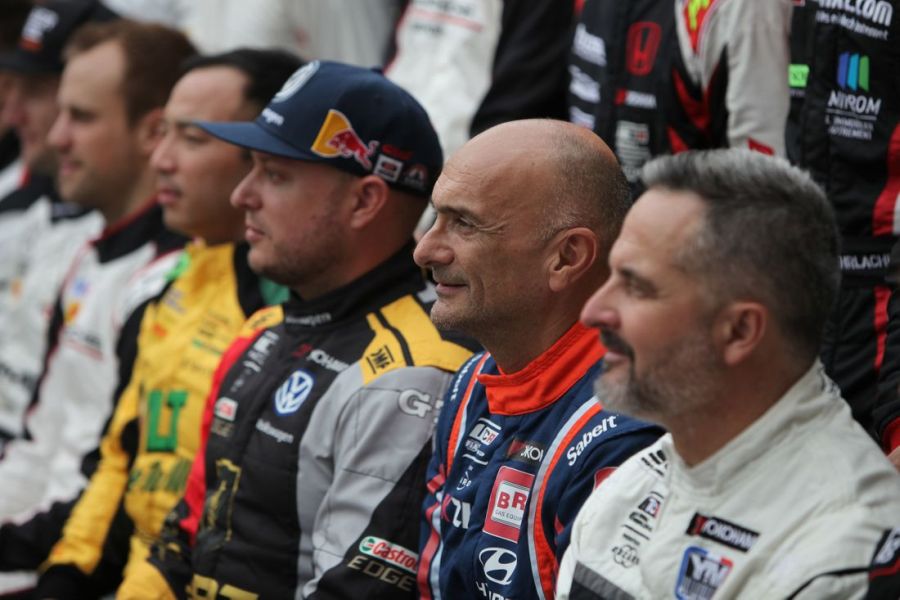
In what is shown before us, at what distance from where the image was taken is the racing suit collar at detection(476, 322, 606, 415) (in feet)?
9.98

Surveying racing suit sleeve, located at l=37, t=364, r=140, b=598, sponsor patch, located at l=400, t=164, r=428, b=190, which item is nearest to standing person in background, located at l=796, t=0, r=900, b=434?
sponsor patch, located at l=400, t=164, r=428, b=190

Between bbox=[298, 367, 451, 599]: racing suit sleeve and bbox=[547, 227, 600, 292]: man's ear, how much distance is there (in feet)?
1.88

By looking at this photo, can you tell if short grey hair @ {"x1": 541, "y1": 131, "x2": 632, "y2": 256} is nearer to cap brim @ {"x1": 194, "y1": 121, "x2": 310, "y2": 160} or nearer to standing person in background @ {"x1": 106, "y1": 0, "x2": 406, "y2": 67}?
cap brim @ {"x1": 194, "y1": 121, "x2": 310, "y2": 160}

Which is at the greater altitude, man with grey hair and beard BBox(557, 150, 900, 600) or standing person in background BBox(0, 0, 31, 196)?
man with grey hair and beard BBox(557, 150, 900, 600)

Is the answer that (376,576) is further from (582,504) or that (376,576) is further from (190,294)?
(190,294)

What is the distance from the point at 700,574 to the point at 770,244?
1.79ft

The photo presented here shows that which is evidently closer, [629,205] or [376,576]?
[629,205]

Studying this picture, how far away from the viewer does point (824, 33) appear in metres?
3.45

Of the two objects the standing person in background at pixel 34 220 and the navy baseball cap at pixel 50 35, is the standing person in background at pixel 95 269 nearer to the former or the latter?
the standing person in background at pixel 34 220

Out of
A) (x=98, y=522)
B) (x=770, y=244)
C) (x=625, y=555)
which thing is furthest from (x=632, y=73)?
(x=98, y=522)

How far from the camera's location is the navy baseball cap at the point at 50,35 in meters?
6.18

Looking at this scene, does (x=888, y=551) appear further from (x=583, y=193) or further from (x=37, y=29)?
(x=37, y=29)

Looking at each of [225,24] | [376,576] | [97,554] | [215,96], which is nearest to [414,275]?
[376,576]

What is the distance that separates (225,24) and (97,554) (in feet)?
9.03
